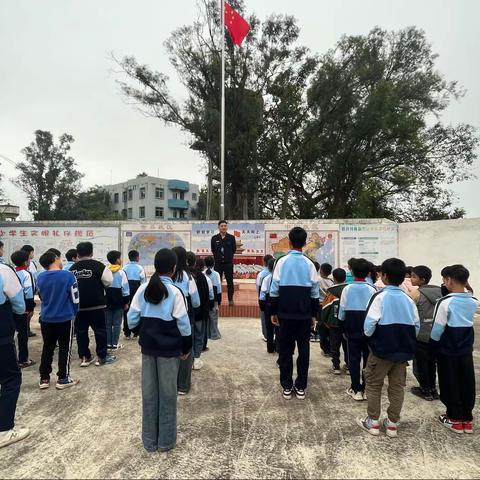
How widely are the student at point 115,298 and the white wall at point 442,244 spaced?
8.08m

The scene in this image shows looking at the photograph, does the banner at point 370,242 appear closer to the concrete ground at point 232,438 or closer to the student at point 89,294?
the concrete ground at point 232,438

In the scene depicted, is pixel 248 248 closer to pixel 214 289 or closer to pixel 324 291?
pixel 214 289

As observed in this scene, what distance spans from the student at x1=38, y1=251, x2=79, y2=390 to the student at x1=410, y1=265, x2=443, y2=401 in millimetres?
3974

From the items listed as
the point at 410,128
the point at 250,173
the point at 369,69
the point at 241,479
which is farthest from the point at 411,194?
the point at 241,479

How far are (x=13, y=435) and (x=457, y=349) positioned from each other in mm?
4005

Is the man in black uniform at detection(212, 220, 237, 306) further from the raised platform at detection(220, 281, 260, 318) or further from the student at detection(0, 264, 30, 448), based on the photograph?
the student at detection(0, 264, 30, 448)

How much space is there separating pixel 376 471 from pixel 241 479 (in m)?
0.99

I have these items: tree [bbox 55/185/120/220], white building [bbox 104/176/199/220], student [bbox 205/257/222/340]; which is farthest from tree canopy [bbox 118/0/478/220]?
white building [bbox 104/176/199/220]

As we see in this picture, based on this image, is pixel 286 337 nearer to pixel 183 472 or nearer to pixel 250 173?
pixel 183 472

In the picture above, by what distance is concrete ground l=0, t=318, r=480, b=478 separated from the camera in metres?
2.53

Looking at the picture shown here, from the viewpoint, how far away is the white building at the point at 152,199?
159ft

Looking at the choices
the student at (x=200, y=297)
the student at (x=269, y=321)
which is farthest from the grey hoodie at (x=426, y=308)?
the student at (x=200, y=297)

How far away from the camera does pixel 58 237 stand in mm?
11258

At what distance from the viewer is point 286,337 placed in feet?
12.3
